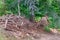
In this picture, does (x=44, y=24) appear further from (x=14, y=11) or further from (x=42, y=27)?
(x=14, y=11)

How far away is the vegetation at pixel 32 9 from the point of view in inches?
265

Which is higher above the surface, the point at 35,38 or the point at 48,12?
the point at 48,12

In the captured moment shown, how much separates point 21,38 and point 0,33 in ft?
1.77

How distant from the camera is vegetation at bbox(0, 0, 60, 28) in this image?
265 inches

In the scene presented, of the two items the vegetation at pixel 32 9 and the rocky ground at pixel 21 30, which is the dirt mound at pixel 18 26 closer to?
the rocky ground at pixel 21 30

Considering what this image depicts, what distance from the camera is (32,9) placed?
21.5ft

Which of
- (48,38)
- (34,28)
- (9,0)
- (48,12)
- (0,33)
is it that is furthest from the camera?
(9,0)

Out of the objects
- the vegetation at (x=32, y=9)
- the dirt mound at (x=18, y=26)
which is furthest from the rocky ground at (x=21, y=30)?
the vegetation at (x=32, y=9)

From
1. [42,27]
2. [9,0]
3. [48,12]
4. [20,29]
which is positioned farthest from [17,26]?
[9,0]

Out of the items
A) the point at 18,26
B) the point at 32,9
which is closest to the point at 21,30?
the point at 18,26

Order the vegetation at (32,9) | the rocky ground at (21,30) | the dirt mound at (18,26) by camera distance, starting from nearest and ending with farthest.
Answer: the rocky ground at (21,30) < the dirt mound at (18,26) < the vegetation at (32,9)

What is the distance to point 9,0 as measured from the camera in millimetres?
7789

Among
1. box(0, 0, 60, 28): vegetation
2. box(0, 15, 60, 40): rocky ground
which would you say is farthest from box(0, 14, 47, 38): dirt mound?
box(0, 0, 60, 28): vegetation

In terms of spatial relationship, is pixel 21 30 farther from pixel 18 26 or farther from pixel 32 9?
pixel 32 9
